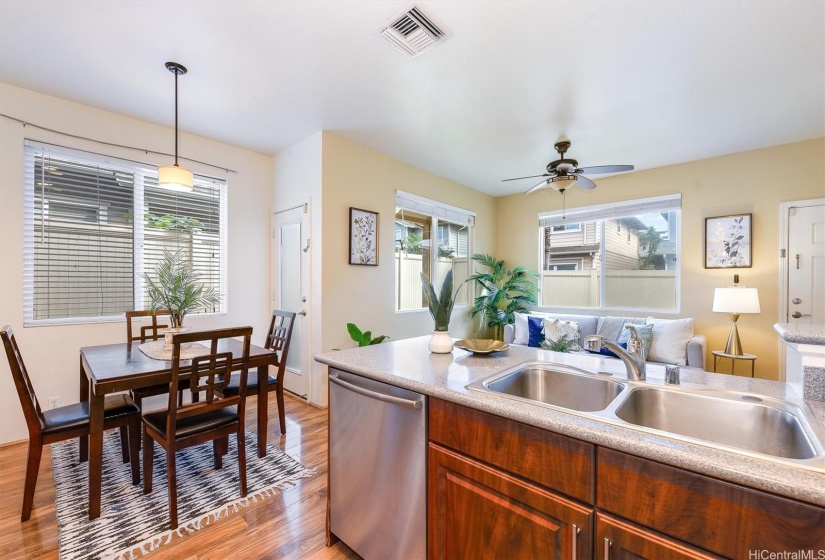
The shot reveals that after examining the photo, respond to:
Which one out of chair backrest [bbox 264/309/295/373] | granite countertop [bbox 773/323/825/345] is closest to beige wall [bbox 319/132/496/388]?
chair backrest [bbox 264/309/295/373]

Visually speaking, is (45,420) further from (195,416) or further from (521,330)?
(521,330)

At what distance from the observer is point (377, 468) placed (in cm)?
141

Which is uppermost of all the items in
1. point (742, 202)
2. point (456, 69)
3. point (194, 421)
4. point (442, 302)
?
point (456, 69)

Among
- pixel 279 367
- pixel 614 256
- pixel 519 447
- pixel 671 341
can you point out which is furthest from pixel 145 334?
pixel 614 256

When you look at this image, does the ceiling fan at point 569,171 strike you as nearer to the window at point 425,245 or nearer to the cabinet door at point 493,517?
the window at point 425,245

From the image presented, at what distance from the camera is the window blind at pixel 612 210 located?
4.12 m

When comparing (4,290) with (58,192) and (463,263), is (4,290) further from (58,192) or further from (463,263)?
(463,263)

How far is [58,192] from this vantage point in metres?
2.80

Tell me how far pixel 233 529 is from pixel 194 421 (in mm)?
595

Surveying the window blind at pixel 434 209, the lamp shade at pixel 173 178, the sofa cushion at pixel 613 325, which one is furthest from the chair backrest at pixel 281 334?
the sofa cushion at pixel 613 325

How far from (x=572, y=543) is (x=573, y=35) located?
7.96 ft

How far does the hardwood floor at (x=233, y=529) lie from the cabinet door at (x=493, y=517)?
0.73m

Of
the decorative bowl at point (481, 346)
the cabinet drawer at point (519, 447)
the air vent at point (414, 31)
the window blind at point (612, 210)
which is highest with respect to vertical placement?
the air vent at point (414, 31)

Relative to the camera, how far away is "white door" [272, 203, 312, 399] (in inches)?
140
